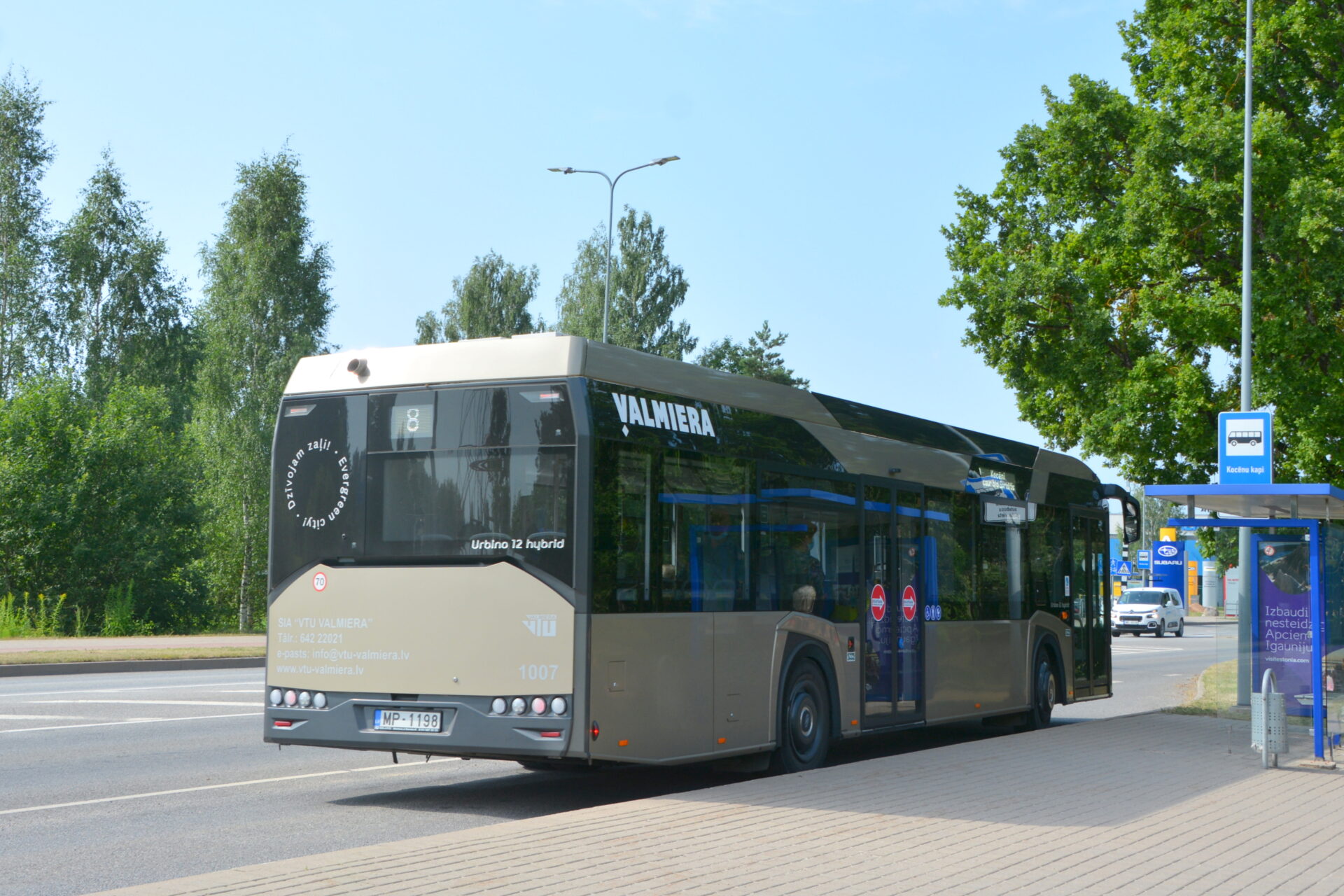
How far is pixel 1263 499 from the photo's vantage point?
11.8 m

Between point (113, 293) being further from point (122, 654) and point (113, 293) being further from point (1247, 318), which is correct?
point (1247, 318)

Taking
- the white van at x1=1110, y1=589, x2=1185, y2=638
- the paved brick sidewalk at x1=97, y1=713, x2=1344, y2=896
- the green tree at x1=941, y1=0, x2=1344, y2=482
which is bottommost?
the white van at x1=1110, y1=589, x2=1185, y2=638

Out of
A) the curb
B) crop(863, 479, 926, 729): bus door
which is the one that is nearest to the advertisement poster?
crop(863, 479, 926, 729): bus door

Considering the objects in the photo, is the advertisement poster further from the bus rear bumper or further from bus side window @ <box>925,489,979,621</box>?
the bus rear bumper

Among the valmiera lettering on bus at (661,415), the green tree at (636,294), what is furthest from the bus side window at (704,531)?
the green tree at (636,294)

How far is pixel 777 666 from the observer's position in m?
10.4

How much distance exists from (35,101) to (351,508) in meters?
44.2

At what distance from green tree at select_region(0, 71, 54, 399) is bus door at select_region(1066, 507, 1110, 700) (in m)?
39.4

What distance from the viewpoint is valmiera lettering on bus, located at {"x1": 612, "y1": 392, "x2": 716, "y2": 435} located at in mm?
8875

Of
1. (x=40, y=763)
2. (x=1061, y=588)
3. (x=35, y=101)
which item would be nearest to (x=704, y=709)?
(x=40, y=763)

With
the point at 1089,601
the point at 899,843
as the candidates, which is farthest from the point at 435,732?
the point at 1089,601

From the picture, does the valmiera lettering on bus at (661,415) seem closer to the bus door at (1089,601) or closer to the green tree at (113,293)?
the bus door at (1089,601)

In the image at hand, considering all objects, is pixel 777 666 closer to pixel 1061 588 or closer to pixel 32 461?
pixel 1061 588

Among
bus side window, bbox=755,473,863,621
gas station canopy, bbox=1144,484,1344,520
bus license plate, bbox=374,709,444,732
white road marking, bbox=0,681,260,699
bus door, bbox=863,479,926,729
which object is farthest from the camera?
white road marking, bbox=0,681,260,699
